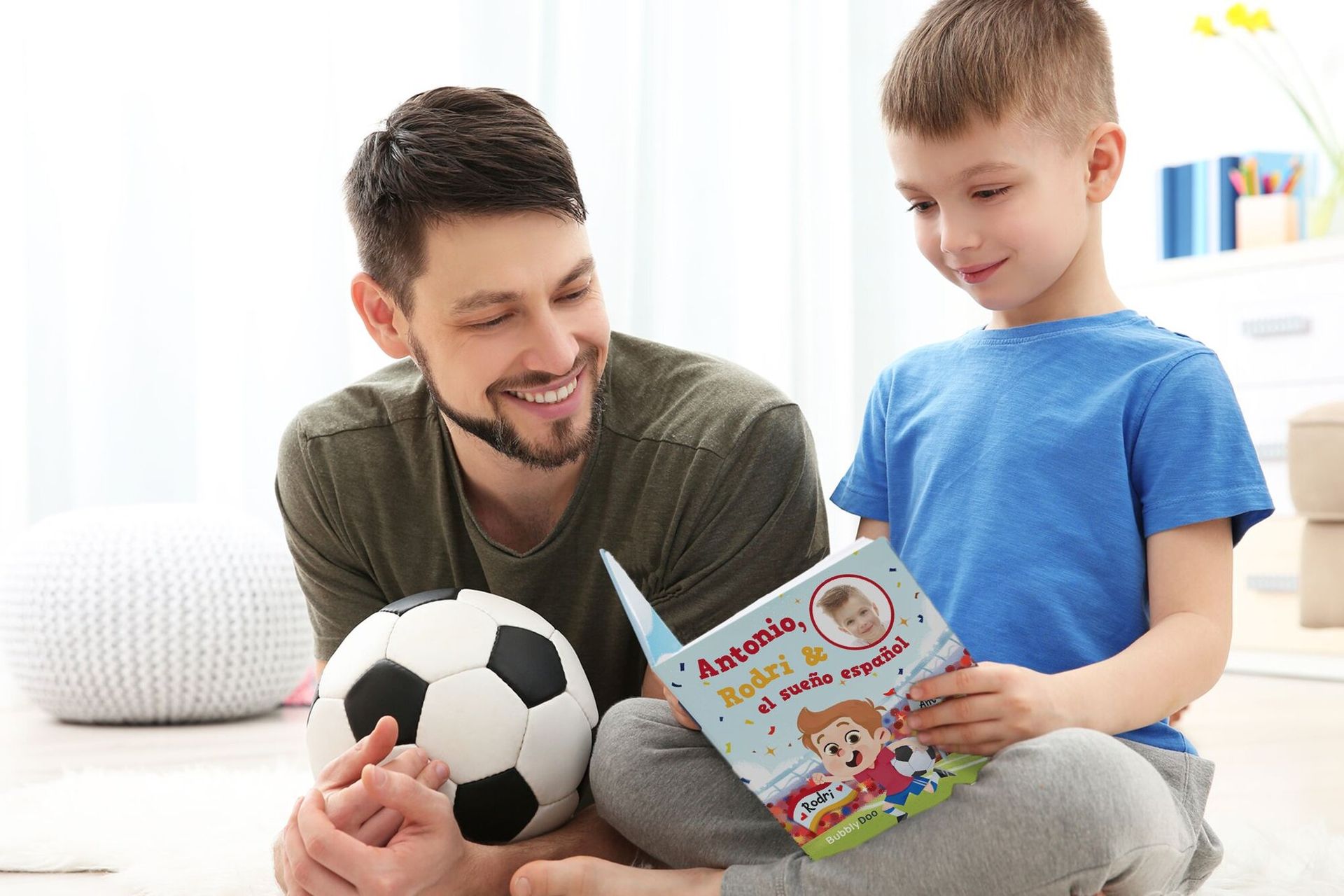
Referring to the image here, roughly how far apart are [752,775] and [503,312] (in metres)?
0.48

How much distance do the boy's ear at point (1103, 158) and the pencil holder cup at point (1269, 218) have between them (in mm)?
2291

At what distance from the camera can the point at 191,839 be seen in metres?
1.29

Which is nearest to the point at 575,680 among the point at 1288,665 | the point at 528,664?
the point at 528,664

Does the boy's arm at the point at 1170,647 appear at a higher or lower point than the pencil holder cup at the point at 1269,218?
lower

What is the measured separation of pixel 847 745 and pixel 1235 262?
248cm

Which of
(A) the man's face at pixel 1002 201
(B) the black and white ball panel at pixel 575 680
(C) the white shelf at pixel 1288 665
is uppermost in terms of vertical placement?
(A) the man's face at pixel 1002 201

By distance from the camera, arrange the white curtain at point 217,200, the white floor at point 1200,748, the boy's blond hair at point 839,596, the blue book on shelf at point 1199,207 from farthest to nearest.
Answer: the blue book on shelf at point 1199,207 → the white curtain at point 217,200 → the white floor at point 1200,748 → the boy's blond hair at point 839,596

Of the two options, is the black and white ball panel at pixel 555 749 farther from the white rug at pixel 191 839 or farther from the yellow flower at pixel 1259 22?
the yellow flower at pixel 1259 22

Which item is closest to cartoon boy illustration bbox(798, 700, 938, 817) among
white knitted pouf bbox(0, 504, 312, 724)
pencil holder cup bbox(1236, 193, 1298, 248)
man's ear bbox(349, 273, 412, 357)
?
man's ear bbox(349, 273, 412, 357)

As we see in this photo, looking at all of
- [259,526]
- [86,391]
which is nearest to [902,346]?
[259,526]

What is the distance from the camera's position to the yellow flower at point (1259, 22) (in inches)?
124

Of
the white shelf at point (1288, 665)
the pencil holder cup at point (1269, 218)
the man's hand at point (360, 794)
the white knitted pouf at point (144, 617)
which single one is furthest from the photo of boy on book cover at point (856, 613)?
the pencil holder cup at point (1269, 218)

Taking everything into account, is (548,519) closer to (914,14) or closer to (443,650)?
(443,650)

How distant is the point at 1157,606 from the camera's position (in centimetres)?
99
